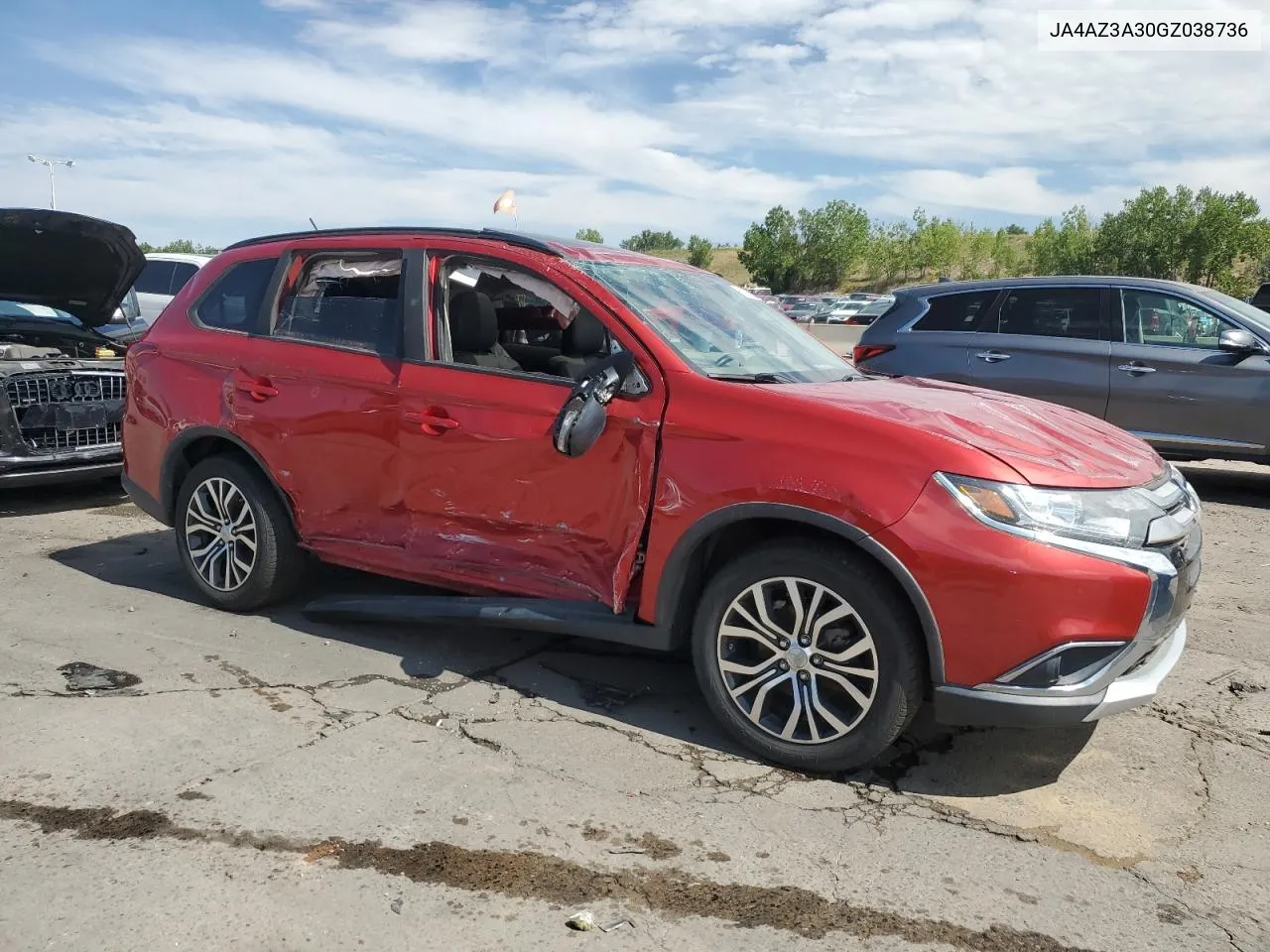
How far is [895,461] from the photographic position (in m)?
3.23

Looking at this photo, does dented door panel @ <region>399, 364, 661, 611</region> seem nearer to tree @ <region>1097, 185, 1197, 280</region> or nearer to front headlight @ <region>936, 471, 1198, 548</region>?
front headlight @ <region>936, 471, 1198, 548</region>

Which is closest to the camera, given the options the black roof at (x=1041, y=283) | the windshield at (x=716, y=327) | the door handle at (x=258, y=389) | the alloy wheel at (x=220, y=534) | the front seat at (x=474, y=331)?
the windshield at (x=716, y=327)

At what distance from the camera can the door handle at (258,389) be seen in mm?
4742

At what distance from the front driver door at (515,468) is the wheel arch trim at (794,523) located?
0.19 metres

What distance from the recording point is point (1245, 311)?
26.7 ft

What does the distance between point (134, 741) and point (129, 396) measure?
2.39 metres

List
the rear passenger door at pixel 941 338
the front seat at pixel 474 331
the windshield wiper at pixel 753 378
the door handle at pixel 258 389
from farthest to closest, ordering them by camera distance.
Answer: the rear passenger door at pixel 941 338
the door handle at pixel 258 389
the front seat at pixel 474 331
the windshield wiper at pixel 753 378

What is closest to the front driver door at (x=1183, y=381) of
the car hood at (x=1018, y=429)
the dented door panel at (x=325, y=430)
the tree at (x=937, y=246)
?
the car hood at (x=1018, y=429)

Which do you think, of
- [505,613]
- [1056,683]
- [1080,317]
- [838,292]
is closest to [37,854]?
[505,613]

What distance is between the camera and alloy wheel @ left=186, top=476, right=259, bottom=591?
4914mm

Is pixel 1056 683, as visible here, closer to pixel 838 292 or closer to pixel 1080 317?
pixel 1080 317

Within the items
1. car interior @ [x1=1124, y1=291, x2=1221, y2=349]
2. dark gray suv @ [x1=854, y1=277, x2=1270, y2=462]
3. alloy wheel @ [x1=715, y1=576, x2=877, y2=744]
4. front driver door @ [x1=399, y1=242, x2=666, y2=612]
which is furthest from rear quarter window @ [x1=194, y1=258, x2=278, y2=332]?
car interior @ [x1=1124, y1=291, x2=1221, y2=349]

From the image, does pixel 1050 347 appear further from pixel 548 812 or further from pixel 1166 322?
pixel 548 812

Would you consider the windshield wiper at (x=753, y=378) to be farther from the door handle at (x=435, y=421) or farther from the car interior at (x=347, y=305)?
the car interior at (x=347, y=305)
